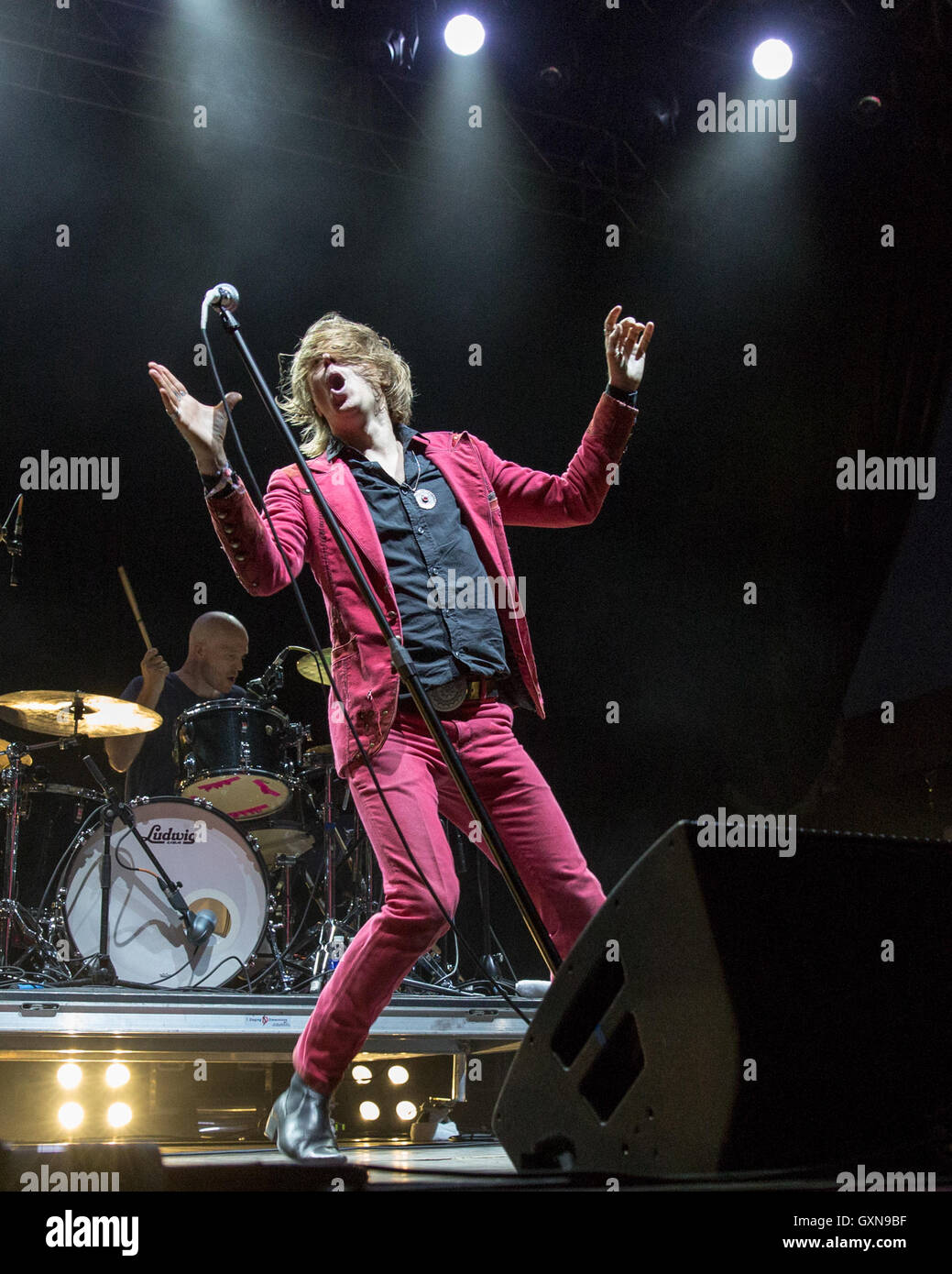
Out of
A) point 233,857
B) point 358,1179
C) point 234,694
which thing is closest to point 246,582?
point 358,1179

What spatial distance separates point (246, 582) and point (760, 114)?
518cm

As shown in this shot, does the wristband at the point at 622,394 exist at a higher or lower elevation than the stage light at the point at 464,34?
lower

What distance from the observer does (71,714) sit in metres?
5.04

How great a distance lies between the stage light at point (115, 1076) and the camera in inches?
136

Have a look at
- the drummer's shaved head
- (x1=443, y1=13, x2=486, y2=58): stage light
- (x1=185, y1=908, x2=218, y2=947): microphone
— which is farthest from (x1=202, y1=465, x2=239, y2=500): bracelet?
(x1=443, y1=13, x2=486, y2=58): stage light

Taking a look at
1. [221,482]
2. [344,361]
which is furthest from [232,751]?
[221,482]

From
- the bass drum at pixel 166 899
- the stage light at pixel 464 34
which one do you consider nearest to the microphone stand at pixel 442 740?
the bass drum at pixel 166 899

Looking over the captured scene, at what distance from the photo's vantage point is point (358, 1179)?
127cm

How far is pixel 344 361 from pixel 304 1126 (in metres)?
1.76

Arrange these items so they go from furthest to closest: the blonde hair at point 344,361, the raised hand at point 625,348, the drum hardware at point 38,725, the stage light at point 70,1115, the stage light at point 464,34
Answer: the stage light at point 464,34, the drum hardware at point 38,725, the stage light at point 70,1115, the blonde hair at point 344,361, the raised hand at point 625,348

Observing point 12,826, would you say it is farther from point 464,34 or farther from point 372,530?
point 464,34

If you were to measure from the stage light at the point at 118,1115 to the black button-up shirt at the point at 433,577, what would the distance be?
1.94 m

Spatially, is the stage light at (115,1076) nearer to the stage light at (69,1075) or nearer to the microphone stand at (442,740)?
the stage light at (69,1075)
